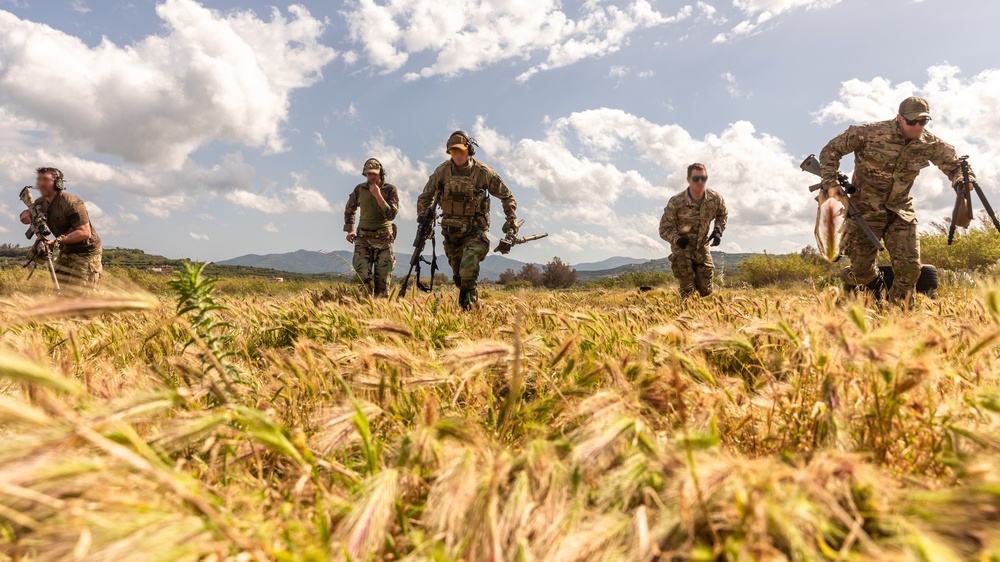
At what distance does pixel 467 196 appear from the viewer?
789cm

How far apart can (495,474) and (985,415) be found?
4.86ft

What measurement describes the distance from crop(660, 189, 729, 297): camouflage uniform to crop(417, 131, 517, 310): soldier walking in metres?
3.31

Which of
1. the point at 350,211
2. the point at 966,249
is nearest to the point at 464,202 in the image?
the point at 350,211

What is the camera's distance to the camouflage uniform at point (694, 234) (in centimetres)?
905

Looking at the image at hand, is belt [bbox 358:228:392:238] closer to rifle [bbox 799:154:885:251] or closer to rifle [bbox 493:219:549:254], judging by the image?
rifle [bbox 493:219:549:254]

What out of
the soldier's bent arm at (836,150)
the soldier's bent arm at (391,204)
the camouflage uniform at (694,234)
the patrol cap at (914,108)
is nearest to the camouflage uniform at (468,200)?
the soldier's bent arm at (391,204)

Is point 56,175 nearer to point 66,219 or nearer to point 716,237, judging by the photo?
point 66,219

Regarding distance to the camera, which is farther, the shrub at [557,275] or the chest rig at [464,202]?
the shrub at [557,275]

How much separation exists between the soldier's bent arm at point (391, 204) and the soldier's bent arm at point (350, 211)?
664 mm

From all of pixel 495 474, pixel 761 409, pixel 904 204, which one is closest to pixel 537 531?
pixel 495 474

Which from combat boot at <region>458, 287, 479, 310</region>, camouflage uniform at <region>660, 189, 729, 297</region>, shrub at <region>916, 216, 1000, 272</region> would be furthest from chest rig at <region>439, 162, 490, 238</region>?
shrub at <region>916, 216, 1000, 272</region>

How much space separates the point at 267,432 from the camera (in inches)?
49.5

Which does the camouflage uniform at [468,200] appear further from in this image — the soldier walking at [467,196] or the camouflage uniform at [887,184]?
the camouflage uniform at [887,184]

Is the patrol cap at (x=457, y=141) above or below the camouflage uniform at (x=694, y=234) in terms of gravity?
above
